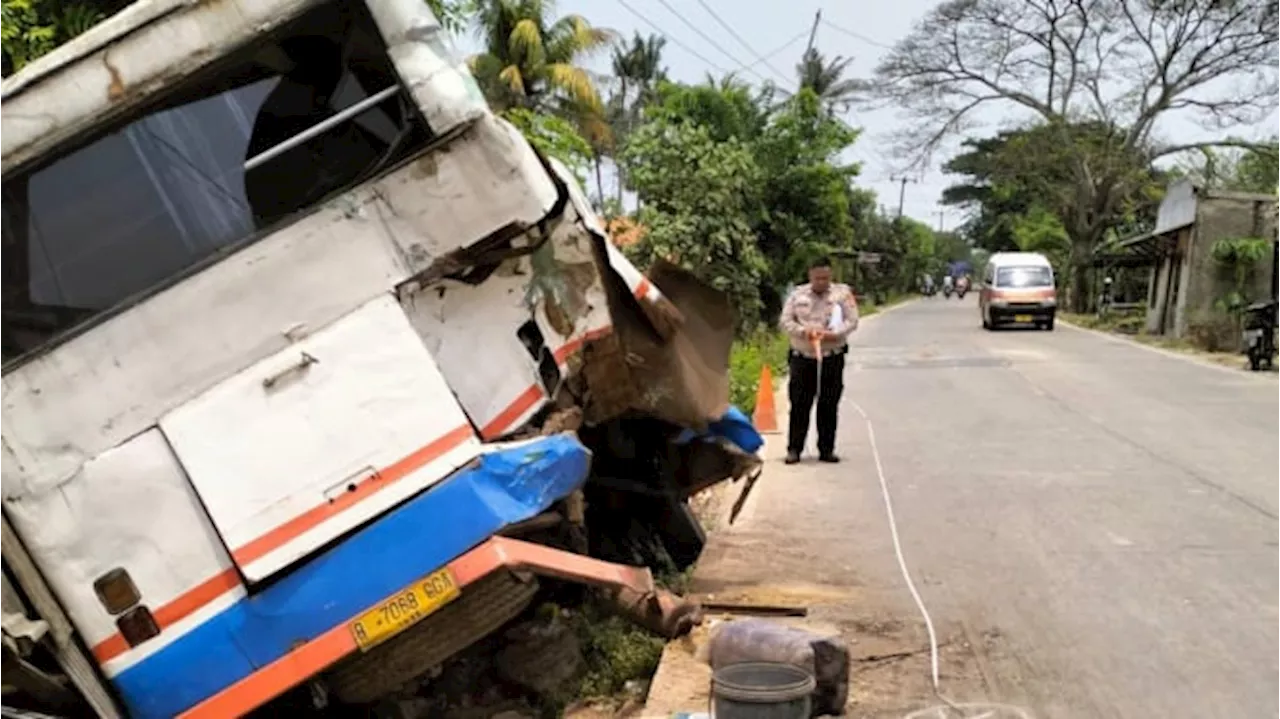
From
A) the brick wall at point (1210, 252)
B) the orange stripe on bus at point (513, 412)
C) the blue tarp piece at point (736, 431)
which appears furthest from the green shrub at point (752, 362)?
the brick wall at point (1210, 252)

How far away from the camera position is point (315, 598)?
467 centimetres

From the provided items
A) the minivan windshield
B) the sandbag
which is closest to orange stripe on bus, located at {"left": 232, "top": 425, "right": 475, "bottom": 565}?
the sandbag

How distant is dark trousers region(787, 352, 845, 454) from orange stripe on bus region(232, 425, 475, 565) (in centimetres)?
670

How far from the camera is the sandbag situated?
5073mm

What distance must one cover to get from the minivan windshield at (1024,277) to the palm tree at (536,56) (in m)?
14.2

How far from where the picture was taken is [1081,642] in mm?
6094

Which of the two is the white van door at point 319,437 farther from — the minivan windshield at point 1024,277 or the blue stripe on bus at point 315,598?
the minivan windshield at point 1024,277

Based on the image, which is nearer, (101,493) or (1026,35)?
(101,493)

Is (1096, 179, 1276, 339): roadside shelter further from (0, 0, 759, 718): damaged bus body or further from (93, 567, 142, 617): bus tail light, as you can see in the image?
(93, 567, 142, 617): bus tail light

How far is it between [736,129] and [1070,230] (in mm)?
27204

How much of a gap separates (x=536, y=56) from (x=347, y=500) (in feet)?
83.8

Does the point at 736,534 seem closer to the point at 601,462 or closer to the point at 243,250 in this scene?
the point at 601,462

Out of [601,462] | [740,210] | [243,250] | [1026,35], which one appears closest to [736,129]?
[740,210]

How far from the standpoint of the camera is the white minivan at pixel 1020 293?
125 ft
